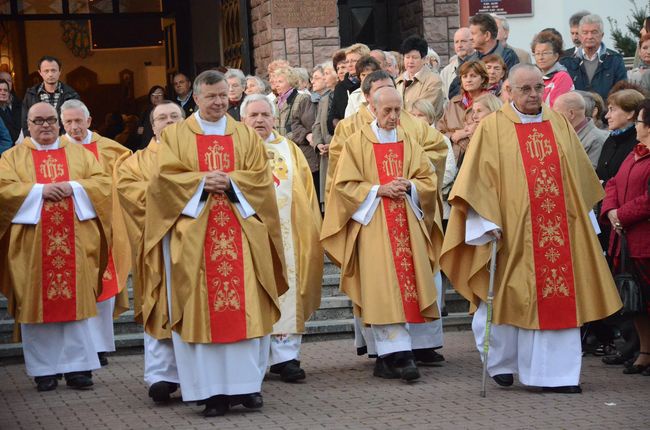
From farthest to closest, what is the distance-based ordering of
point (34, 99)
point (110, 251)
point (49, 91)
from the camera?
point (34, 99)
point (49, 91)
point (110, 251)

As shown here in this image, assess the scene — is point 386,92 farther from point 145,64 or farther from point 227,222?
point 145,64

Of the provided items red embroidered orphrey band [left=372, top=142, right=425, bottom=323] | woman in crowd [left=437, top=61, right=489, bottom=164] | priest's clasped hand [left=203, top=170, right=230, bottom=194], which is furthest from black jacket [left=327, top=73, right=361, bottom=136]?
priest's clasped hand [left=203, top=170, right=230, bottom=194]

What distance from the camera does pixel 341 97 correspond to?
13422 millimetres

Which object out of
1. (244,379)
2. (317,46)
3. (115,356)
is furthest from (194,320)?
(317,46)

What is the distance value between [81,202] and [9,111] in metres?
4.97

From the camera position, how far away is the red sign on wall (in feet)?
58.6

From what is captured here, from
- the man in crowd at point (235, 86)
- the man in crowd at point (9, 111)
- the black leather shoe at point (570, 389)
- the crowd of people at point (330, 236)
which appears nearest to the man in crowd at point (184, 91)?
the man in crowd at point (9, 111)

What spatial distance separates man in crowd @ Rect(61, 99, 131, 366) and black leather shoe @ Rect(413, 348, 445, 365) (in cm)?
262

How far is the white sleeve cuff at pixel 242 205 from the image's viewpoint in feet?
29.8

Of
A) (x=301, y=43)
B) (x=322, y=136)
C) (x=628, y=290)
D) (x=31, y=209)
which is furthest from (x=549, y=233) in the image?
(x=301, y=43)

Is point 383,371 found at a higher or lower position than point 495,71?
lower

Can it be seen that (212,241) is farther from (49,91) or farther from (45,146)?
(49,91)

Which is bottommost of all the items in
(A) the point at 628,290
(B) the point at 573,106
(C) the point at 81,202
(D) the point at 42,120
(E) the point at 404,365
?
(E) the point at 404,365

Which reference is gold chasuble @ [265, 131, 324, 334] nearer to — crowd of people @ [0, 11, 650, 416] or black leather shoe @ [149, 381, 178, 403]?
crowd of people @ [0, 11, 650, 416]
